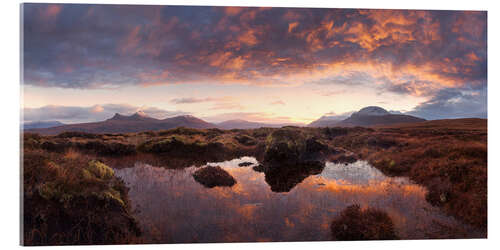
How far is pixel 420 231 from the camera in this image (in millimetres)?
5758

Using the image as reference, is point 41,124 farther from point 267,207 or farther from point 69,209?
point 267,207

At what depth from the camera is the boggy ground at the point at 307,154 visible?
590cm

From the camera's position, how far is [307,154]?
10.1m

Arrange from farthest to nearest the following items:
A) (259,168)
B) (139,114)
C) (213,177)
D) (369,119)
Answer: (259,168) → (213,177) → (369,119) → (139,114)

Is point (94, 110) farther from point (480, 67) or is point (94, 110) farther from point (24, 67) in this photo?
point (480, 67)

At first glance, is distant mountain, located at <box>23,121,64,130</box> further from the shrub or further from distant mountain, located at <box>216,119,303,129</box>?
distant mountain, located at <box>216,119,303,129</box>

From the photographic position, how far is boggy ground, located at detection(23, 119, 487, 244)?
5.90 m

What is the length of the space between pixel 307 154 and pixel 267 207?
15.3 feet

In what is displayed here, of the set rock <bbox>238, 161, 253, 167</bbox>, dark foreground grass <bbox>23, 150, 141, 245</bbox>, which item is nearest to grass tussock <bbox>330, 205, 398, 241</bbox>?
rock <bbox>238, 161, 253, 167</bbox>

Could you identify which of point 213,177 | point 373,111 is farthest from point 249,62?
point 373,111

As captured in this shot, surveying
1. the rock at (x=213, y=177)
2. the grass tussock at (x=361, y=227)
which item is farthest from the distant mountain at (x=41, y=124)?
the grass tussock at (x=361, y=227)

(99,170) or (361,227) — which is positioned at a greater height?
(99,170)

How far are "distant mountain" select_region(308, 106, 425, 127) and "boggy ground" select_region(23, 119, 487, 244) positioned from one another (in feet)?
0.72

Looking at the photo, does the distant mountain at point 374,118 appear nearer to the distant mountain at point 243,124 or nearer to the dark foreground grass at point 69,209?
the distant mountain at point 243,124
